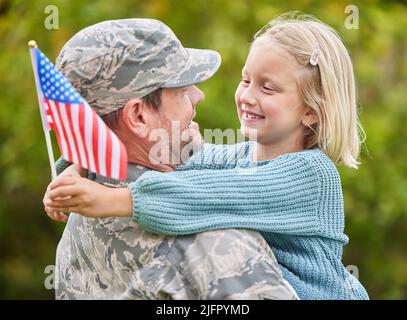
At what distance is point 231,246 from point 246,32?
4822mm

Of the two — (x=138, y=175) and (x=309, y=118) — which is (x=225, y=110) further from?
(x=138, y=175)

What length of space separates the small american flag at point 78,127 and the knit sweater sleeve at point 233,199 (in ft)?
0.45

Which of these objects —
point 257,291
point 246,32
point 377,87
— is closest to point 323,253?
point 257,291

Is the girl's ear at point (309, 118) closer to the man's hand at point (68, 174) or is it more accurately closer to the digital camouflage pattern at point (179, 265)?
the digital camouflage pattern at point (179, 265)

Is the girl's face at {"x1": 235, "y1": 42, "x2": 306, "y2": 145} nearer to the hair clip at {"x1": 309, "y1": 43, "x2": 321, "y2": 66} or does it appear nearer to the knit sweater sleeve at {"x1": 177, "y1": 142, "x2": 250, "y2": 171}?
the hair clip at {"x1": 309, "y1": 43, "x2": 321, "y2": 66}

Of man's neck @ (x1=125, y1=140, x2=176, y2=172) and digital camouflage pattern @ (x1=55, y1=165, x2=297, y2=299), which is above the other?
man's neck @ (x1=125, y1=140, x2=176, y2=172)

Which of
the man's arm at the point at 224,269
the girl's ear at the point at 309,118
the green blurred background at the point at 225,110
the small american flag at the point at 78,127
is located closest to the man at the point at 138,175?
the man's arm at the point at 224,269

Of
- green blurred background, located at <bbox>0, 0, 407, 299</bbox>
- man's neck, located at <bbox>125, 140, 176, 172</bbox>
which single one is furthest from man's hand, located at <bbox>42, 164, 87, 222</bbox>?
green blurred background, located at <bbox>0, 0, 407, 299</bbox>

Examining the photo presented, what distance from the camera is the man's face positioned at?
318 centimetres

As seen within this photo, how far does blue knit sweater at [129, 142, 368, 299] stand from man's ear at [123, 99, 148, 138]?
0.67ft

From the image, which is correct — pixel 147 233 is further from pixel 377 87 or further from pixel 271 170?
pixel 377 87

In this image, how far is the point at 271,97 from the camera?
3.47 m

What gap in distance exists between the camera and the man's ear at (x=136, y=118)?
313 cm

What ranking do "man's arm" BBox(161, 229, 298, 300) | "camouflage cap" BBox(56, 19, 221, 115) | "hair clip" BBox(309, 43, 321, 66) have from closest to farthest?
"man's arm" BBox(161, 229, 298, 300) → "camouflage cap" BBox(56, 19, 221, 115) → "hair clip" BBox(309, 43, 321, 66)
